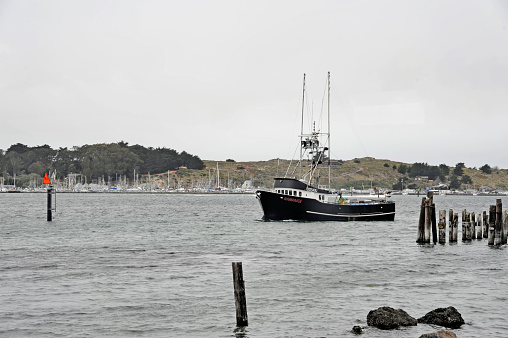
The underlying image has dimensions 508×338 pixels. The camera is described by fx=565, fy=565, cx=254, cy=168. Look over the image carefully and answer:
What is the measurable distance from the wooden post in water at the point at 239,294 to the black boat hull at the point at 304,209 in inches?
1678

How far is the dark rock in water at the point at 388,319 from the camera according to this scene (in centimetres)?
1744

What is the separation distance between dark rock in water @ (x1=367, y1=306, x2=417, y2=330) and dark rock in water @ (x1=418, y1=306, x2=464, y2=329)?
53cm

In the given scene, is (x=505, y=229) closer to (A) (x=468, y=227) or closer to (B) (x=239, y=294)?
(A) (x=468, y=227)

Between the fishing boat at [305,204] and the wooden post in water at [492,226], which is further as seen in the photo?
the fishing boat at [305,204]

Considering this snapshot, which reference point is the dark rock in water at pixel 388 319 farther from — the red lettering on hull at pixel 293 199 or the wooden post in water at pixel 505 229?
the red lettering on hull at pixel 293 199

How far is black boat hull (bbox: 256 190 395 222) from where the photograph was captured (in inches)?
2393

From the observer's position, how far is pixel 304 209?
60.8 metres

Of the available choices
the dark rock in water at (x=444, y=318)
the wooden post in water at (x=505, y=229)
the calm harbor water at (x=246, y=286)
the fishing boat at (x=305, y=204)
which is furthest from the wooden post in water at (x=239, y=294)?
the fishing boat at (x=305, y=204)

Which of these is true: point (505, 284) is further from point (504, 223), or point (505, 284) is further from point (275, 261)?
point (504, 223)

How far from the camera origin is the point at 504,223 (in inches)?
1566

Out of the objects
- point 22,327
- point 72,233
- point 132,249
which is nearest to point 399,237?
point 132,249

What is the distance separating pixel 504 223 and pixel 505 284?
16.1 meters

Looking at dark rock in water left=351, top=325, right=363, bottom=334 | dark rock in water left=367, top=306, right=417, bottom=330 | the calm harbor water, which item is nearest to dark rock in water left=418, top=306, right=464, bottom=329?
the calm harbor water

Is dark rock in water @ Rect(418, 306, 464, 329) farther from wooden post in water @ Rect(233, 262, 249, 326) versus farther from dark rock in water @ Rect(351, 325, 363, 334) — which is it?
wooden post in water @ Rect(233, 262, 249, 326)
